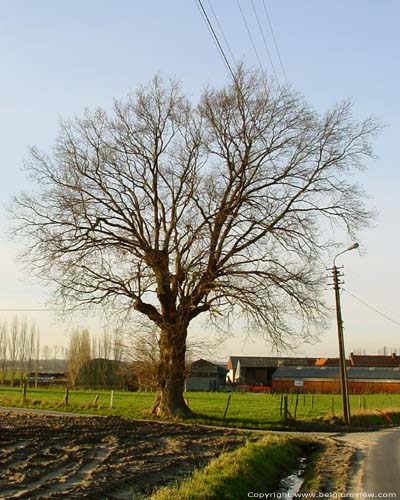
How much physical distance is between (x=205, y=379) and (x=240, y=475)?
86.8 m

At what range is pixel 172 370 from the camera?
100ft

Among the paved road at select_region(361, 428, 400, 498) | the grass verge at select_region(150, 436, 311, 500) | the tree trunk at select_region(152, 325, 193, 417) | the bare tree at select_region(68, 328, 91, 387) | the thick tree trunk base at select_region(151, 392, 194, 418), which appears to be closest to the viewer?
the grass verge at select_region(150, 436, 311, 500)

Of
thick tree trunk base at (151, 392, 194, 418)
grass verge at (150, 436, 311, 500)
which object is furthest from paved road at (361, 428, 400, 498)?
thick tree trunk base at (151, 392, 194, 418)

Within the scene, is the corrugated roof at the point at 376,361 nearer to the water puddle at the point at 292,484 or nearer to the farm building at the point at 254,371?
the farm building at the point at 254,371

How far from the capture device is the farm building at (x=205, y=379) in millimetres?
95750

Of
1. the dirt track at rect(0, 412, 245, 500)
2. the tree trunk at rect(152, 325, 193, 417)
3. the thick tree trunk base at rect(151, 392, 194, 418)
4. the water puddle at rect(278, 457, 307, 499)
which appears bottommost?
the water puddle at rect(278, 457, 307, 499)

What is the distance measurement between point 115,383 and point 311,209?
199 ft

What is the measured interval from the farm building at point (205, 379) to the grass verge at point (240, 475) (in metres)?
76.8

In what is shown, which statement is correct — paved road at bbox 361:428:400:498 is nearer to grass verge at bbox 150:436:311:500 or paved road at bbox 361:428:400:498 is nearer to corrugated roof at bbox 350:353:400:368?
grass verge at bbox 150:436:311:500

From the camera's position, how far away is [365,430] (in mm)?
30688

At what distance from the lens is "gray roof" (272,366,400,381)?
94375 mm

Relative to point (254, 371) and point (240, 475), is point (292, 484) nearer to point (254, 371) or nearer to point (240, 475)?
point (240, 475)

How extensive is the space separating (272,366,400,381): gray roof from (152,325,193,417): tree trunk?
65612 mm

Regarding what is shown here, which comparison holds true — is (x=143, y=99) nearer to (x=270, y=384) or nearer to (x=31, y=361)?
(x=270, y=384)
